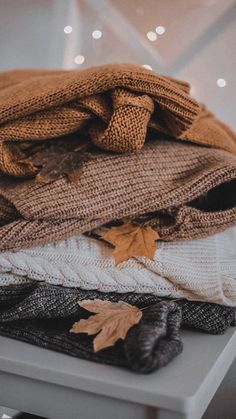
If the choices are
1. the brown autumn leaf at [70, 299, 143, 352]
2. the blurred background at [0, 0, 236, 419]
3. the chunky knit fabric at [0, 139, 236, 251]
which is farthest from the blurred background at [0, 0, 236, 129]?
the brown autumn leaf at [70, 299, 143, 352]

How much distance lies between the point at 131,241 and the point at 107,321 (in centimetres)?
10

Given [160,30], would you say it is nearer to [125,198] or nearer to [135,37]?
[135,37]

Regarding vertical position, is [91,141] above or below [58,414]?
above

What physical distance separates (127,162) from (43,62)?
0.58 meters

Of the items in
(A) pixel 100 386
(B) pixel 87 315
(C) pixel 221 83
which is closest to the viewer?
(A) pixel 100 386

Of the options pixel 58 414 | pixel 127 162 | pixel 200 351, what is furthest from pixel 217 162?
pixel 58 414

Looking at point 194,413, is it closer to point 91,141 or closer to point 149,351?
point 149,351

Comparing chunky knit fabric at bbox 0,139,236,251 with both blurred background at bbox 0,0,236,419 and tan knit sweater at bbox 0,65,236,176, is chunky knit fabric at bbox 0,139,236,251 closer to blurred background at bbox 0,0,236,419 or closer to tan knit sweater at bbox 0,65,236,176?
tan knit sweater at bbox 0,65,236,176

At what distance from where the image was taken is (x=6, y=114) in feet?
1.92

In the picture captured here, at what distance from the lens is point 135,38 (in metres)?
1.06

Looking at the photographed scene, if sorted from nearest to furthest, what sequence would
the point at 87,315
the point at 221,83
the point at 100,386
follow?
the point at 100,386, the point at 87,315, the point at 221,83

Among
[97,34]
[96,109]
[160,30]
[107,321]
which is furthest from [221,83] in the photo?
[107,321]

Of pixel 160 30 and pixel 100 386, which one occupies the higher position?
pixel 160 30

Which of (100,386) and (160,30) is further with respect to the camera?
(160,30)
